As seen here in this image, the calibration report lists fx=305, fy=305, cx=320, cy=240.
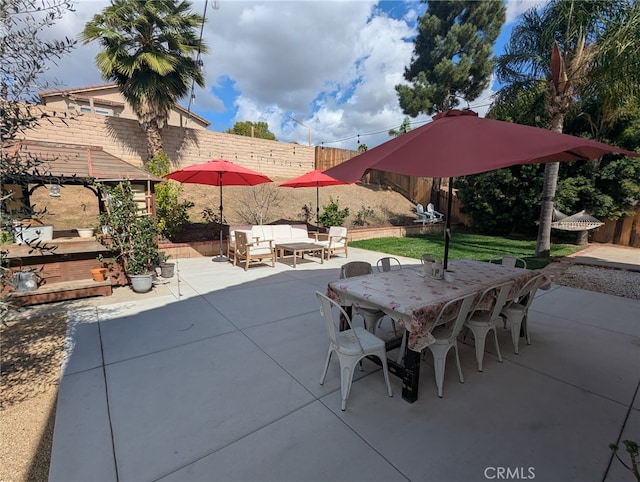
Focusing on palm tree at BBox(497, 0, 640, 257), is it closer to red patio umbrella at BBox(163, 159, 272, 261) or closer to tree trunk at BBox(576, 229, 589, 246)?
tree trunk at BBox(576, 229, 589, 246)

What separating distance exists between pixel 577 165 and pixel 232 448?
13.1 metres

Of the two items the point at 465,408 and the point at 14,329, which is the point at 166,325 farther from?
the point at 465,408

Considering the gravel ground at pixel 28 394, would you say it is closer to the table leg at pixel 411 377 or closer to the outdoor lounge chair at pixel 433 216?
the table leg at pixel 411 377

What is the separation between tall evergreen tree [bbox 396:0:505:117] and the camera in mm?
14578

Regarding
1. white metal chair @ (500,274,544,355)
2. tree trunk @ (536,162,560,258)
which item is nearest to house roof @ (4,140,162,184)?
white metal chair @ (500,274,544,355)

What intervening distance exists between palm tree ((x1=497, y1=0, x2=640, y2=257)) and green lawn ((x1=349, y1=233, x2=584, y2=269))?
1033 millimetres

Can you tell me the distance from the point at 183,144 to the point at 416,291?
1307cm

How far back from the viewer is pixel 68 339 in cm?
349

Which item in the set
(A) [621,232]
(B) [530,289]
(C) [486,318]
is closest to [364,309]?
(C) [486,318]

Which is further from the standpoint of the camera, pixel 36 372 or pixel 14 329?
pixel 14 329

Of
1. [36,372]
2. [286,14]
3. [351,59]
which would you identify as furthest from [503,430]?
[351,59]

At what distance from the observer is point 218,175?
7707 mm

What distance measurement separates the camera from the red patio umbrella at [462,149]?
1.97m

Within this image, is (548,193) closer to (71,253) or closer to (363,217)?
(363,217)
